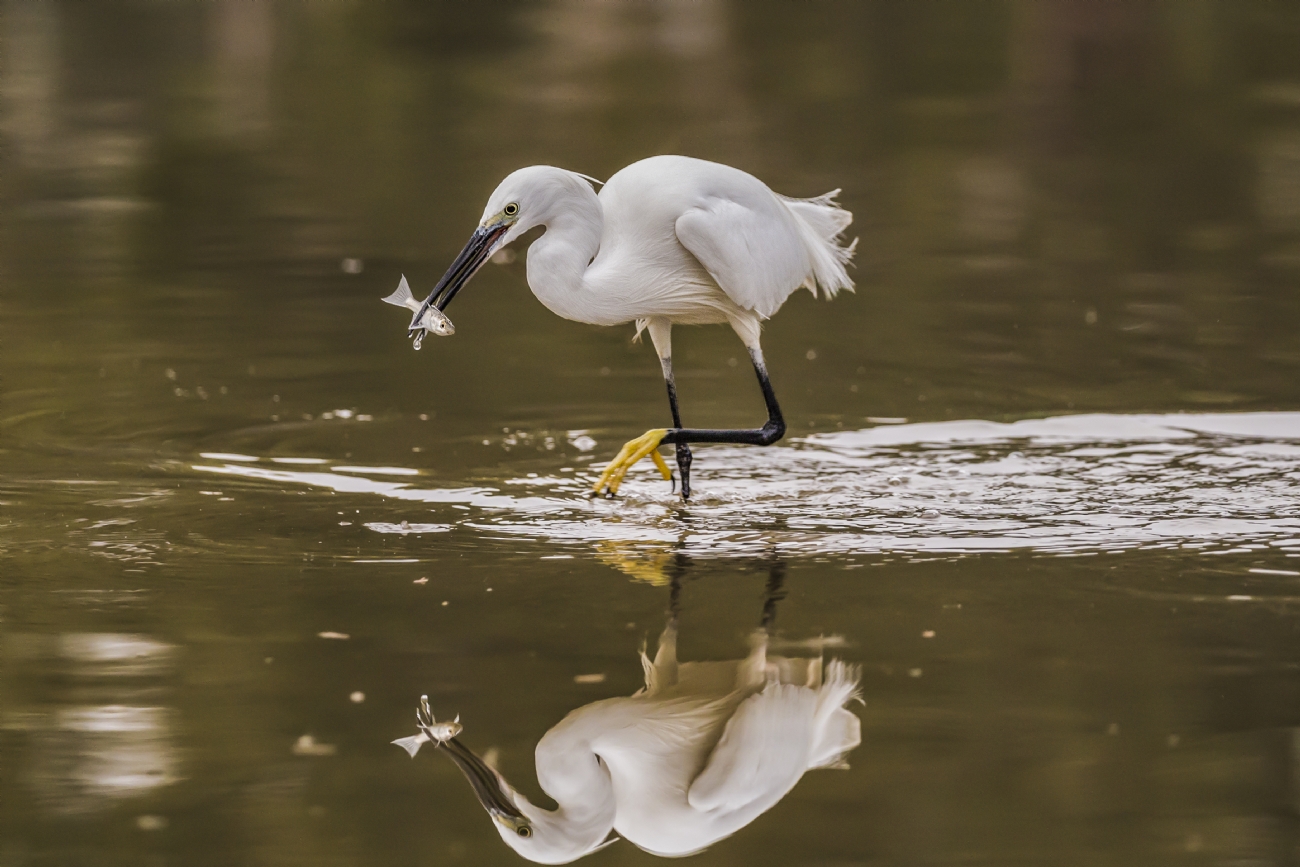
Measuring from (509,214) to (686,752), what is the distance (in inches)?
93.7

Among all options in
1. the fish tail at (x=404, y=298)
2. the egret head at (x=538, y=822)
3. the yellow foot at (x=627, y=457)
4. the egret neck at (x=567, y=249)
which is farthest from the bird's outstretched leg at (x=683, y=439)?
the egret head at (x=538, y=822)

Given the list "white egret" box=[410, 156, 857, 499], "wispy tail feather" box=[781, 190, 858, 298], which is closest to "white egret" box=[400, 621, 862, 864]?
"white egret" box=[410, 156, 857, 499]

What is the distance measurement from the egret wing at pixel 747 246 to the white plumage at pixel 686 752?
80.0 inches

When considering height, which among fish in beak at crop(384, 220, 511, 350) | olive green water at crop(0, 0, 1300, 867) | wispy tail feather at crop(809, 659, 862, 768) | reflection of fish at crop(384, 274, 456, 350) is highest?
fish in beak at crop(384, 220, 511, 350)

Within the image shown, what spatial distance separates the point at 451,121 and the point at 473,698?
12.7 m

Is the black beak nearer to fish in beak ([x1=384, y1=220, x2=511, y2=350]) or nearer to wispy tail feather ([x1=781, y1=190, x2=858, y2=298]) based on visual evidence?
fish in beak ([x1=384, y1=220, x2=511, y2=350])

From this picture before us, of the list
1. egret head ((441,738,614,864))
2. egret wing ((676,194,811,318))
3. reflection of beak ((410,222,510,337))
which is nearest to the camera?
egret head ((441,738,614,864))

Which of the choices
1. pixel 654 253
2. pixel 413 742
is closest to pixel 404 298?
pixel 654 253

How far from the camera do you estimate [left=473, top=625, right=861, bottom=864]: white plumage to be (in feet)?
14.3

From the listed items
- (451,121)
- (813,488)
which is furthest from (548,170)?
(451,121)

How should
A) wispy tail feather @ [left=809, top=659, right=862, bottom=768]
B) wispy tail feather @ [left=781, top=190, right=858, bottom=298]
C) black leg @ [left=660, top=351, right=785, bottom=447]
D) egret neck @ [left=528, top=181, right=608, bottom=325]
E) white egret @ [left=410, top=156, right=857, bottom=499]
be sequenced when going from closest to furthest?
wispy tail feather @ [left=809, top=659, right=862, bottom=768]
white egret @ [left=410, top=156, right=857, bottom=499]
egret neck @ [left=528, top=181, right=608, bottom=325]
black leg @ [left=660, top=351, right=785, bottom=447]
wispy tail feather @ [left=781, top=190, right=858, bottom=298]

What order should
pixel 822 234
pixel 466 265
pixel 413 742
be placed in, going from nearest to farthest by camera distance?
pixel 413 742
pixel 466 265
pixel 822 234

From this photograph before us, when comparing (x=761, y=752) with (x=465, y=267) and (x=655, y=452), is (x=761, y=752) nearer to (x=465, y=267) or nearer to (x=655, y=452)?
A: (x=465, y=267)

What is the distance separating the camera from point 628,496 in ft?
23.2
